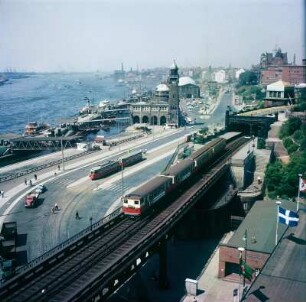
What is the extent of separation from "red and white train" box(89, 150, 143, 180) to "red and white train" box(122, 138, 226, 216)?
56.8ft

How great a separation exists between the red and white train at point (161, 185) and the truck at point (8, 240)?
46.8 feet

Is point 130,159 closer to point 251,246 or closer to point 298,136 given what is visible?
point 298,136

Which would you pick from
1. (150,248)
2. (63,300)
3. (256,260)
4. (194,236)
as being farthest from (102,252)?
(194,236)

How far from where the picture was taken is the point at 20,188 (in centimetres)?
7000

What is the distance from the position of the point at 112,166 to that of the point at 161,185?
33.3 metres

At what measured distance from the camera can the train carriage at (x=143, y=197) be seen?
4172 centimetres

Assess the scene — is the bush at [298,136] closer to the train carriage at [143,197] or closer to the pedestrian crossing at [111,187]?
the pedestrian crossing at [111,187]

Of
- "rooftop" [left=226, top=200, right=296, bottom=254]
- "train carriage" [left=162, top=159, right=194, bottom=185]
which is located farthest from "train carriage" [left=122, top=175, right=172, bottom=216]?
"rooftop" [left=226, top=200, right=296, bottom=254]

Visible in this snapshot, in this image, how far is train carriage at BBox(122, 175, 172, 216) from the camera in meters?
41.7

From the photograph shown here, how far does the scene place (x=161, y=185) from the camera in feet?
154

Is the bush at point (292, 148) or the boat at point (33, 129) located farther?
the boat at point (33, 129)

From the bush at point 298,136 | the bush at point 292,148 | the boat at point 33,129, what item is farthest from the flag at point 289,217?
the boat at point 33,129

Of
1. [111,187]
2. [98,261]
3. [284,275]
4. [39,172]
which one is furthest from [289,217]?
[39,172]

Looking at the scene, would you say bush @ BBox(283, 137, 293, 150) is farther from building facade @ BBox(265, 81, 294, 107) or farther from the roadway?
building facade @ BBox(265, 81, 294, 107)
